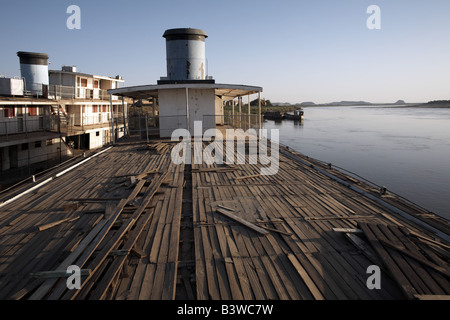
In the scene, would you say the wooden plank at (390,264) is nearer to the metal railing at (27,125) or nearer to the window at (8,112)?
the metal railing at (27,125)

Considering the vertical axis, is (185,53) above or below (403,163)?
above

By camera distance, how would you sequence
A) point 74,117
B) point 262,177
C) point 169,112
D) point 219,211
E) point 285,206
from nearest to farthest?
point 219,211 → point 285,206 → point 262,177 → point 169,112 → point 74,117

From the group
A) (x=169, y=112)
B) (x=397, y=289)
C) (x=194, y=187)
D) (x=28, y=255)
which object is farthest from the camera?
(x=169, y=112)

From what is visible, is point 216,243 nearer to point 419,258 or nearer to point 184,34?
point 419,258

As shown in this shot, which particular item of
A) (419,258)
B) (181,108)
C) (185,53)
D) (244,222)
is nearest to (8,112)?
(181,108)

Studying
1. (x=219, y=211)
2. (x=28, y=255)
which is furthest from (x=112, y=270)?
(x=219, y=211)

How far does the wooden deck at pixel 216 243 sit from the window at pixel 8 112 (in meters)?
14.9

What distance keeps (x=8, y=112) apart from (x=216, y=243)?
2136 centimetres

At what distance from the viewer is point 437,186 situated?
1900 centimetres

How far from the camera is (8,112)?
2098 centimetres

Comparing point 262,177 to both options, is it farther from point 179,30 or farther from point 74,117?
point 74,117

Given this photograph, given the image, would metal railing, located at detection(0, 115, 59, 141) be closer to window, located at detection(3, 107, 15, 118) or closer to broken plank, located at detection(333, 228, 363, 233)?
window, located at detection(3, 107, 15, 118)

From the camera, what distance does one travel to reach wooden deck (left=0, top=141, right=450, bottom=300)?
4.42 meters

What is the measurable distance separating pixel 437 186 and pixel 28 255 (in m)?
21.1
